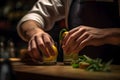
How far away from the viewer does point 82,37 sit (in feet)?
4.52

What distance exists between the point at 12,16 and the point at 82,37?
2783 millimetres

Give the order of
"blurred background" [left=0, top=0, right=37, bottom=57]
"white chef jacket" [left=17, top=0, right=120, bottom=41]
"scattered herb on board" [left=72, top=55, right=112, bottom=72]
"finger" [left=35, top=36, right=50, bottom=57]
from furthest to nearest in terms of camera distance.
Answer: "blurred background" [left=0, top=0, right=37, bottom=57], "white chef jacket" [left=17, top=0, right=120, bottom=41], "finger" [left=35, top=36, right=50, bottom=57], "scattered herb on board" [left=72, top=55, right=112, bottom=72]

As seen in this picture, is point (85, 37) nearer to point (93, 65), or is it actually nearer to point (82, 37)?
point (82, 37)

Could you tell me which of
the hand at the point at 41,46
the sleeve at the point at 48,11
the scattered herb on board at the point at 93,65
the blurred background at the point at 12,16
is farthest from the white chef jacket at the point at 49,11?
the blurred background at the point at 12,16

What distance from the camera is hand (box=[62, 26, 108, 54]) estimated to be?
138cm

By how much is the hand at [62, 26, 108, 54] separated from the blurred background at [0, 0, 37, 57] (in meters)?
2.53

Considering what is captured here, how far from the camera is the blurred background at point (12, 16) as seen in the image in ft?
13.0

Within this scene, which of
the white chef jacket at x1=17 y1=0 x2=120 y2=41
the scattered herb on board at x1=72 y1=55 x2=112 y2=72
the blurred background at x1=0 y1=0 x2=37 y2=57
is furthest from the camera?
the blurred background at x1=0 y1=0 x2=37 y2=57

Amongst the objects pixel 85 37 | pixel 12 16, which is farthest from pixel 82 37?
pixel 12 16

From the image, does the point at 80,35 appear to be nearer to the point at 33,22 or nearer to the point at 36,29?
the point at 36,29

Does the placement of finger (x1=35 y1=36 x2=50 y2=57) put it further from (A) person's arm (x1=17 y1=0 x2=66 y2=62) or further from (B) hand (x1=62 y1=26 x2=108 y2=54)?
(B) hand (x1=62 y1=26 x2=108 y2=54)

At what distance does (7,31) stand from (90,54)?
89.8 inches

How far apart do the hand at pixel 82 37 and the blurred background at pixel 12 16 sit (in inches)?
99.5

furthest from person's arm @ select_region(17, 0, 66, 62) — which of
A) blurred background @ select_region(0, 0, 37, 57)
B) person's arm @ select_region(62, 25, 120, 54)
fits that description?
→ blurred background @ select_region(0, 0, 37, 57)
